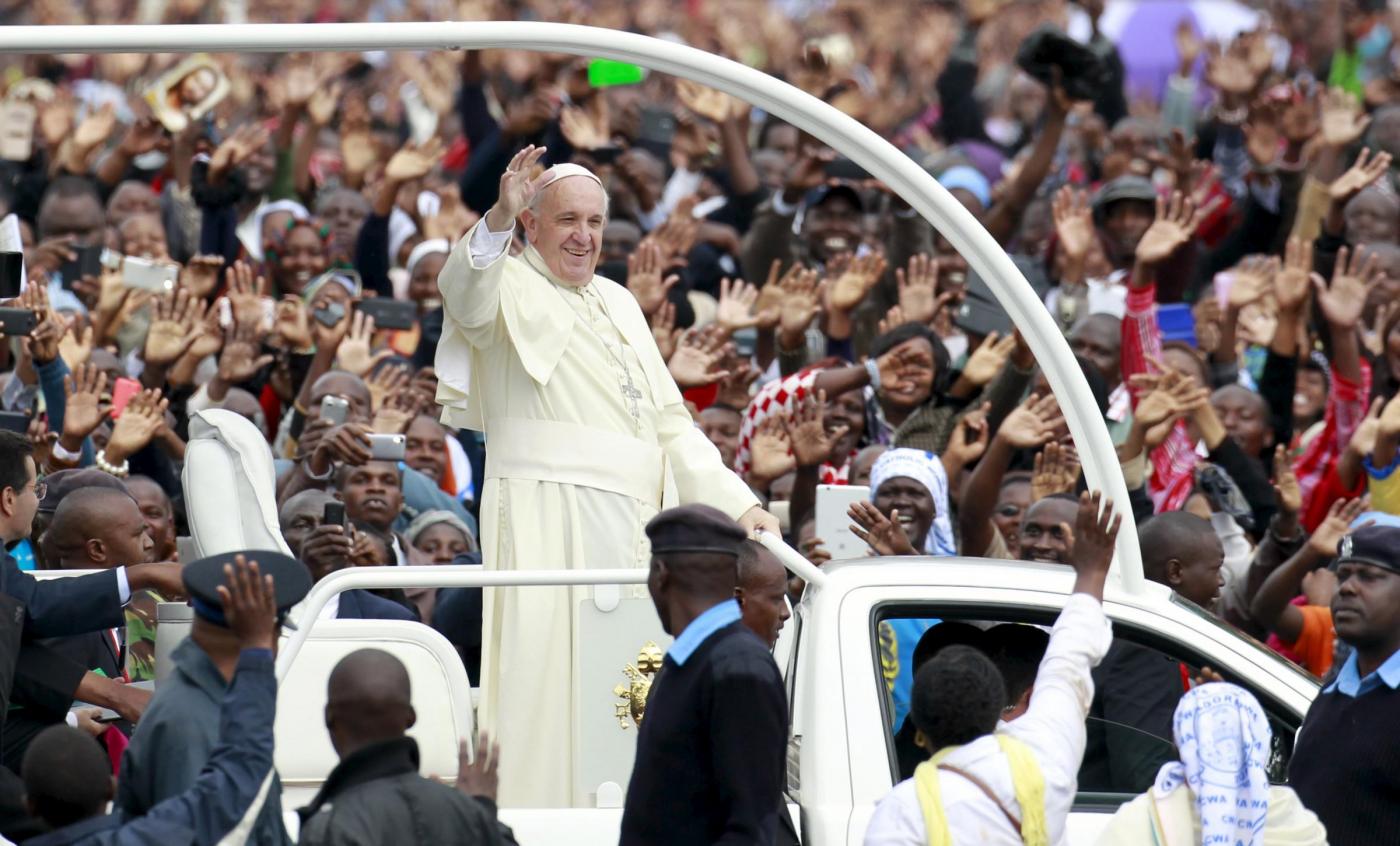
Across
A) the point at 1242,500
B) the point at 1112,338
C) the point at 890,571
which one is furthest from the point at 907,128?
the point at 890,571

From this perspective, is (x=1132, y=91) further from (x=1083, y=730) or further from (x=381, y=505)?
(x=1083, y=730)

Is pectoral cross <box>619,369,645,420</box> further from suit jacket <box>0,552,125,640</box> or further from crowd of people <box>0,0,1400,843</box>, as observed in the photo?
suit jacket <box>0,552,125,640</box>

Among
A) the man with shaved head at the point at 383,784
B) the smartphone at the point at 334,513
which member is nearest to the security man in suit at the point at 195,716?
the man with shaved head at the point at 383,784

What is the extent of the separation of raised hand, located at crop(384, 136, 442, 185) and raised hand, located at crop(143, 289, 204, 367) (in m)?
2.39

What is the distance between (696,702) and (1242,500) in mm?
4681

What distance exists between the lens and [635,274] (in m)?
10.0

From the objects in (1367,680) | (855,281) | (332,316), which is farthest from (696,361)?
(1367,680)

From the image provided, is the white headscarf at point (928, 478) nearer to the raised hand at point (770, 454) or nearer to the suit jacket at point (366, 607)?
the raised hand at point (770, 454)

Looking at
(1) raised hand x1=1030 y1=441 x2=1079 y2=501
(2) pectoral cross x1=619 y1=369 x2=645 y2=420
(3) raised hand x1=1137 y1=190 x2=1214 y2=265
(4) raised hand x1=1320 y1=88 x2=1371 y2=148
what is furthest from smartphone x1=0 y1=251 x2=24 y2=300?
(4) raised hand x1=1320 y1=88 x2=1371 y2=148

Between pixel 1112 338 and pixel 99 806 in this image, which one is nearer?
pixel 99 806

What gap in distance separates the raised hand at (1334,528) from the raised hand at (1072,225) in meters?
2.92

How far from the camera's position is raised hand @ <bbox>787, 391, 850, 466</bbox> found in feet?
27.5

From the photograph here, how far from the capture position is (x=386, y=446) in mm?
7855

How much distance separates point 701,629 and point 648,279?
17.7 ft
